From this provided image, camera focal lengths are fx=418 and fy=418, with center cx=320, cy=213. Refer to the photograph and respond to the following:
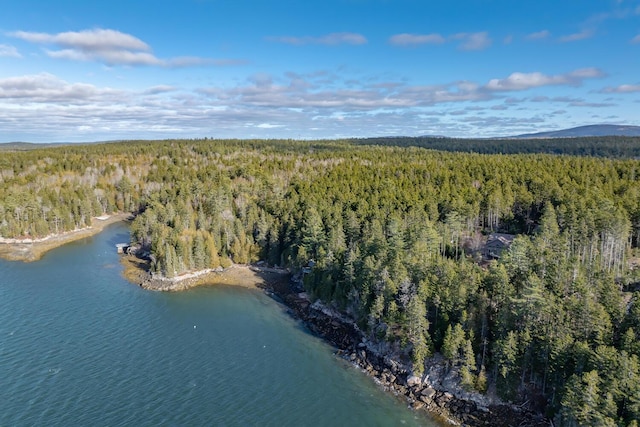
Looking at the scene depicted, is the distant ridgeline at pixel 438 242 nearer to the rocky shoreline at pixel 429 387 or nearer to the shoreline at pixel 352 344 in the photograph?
the rocky shoreline at pixel 429 387

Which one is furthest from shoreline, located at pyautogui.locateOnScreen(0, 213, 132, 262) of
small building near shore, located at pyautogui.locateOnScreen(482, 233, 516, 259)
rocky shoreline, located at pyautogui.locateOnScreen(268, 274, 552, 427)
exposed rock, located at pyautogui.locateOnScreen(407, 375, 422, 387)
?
small building near shore, located at pyautogui.locateOnScreen(482, 233, 516, 259)

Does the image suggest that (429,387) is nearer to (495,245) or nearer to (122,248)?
(495,245)

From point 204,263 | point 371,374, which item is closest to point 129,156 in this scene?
point 204,263

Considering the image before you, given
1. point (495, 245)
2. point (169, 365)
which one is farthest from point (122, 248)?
point (495, 245)

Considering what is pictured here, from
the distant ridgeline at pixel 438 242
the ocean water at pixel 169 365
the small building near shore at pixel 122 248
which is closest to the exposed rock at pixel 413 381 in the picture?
the distant ridgeline at pixel 438 242

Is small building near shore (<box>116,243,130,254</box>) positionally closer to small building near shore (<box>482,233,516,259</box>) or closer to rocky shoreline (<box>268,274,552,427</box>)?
rocky shoreline (<box>268,274,552,427</box>)

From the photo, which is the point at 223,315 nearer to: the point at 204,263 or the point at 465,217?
the point at 204,263

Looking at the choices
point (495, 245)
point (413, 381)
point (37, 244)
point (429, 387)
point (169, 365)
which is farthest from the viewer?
point (37, 244)
